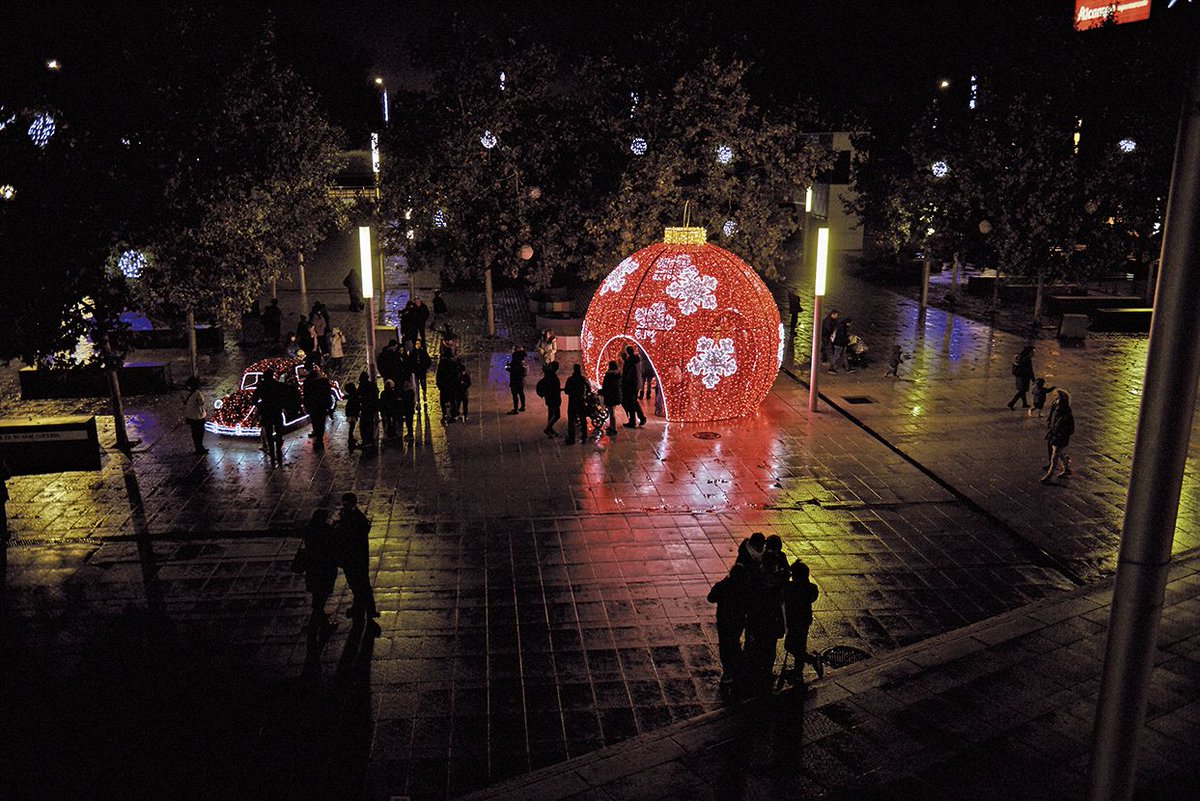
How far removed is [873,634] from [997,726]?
1.91 m

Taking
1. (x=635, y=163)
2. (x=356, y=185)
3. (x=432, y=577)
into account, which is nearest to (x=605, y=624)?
(x=432, y=577)

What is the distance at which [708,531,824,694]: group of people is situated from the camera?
27.4 feet

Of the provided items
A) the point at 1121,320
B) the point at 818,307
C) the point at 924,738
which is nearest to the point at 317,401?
the point at 818,307

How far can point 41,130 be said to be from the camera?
11.4 metres

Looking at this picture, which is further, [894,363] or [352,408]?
[894,363]

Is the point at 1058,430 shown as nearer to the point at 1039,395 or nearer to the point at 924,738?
the point at 1039,395

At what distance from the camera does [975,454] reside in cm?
1552

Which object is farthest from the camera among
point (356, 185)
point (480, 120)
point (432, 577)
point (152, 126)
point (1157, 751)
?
point (356, 185)

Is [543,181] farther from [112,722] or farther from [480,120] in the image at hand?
[112,722]

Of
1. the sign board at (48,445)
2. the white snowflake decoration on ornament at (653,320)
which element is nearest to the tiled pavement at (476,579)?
the sign board at (48,445)

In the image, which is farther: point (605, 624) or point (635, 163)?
point (635, 163)

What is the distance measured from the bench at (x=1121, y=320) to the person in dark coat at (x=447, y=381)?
18780mm

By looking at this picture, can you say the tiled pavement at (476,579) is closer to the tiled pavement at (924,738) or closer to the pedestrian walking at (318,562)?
→ the pedestrian walking at (318,562)

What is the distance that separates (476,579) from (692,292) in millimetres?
7686
